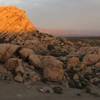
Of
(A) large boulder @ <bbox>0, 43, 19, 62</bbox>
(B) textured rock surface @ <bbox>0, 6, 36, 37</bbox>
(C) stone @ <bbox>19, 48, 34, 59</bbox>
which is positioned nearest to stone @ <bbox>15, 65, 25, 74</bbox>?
(A) large boulder @ <bbox>0, 43, 19, 62</bbox>

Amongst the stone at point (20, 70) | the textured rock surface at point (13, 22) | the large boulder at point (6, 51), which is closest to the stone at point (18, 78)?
the stone at point (20, 70)

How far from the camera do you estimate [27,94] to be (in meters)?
11.6

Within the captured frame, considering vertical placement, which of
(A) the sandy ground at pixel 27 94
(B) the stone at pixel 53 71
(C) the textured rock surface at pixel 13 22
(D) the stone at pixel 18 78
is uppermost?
(C) the textured rock surface at pixel 13 22

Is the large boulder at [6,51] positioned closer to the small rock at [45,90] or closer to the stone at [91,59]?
the small rock at [45,90]

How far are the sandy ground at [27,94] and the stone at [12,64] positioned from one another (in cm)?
113

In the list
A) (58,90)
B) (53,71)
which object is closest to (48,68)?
(53,71)

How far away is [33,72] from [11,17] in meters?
11.2

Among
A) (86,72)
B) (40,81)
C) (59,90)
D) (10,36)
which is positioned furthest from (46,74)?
(10,36)

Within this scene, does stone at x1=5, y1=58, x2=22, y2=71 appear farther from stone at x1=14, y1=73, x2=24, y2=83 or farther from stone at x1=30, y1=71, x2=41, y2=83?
stone at x1=30, y1=71, x2=41, y2=83

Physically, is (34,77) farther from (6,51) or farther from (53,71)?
(6,51)

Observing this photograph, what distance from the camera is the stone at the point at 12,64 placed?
45.1ft

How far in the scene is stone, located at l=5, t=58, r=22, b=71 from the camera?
45.1ft

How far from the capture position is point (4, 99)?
1087cm

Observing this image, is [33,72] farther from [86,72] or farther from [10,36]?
[10,36]
